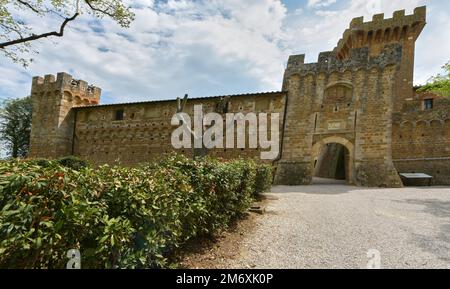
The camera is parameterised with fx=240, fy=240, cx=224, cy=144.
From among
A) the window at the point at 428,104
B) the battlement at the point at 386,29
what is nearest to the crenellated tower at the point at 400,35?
the battlement at the point at 386,29

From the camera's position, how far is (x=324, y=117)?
45.0 feet

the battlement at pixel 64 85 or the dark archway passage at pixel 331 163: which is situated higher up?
the battlement at pixel 64 85

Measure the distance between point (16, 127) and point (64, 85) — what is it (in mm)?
13820

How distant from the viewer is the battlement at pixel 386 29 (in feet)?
65.1

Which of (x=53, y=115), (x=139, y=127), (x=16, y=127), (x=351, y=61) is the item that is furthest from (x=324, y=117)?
(x=16, y=127)

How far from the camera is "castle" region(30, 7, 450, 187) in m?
12.9

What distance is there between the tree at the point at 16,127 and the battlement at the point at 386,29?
35.3 metres

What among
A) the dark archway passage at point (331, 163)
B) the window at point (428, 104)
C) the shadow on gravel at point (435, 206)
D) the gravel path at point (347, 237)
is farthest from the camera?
the dark archway passage at point (331, 163)

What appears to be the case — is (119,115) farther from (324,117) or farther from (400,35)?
(400,35)

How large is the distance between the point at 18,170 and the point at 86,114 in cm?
2007

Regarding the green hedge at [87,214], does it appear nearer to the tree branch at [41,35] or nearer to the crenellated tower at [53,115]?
the tree branch at [41,35]

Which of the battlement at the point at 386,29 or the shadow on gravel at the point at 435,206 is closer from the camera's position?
the shadow on gravel at the point at 435,206

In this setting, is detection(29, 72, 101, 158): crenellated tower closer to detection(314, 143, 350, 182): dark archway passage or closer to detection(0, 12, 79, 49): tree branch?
detection(0, 12, 79, 49): tree branch
